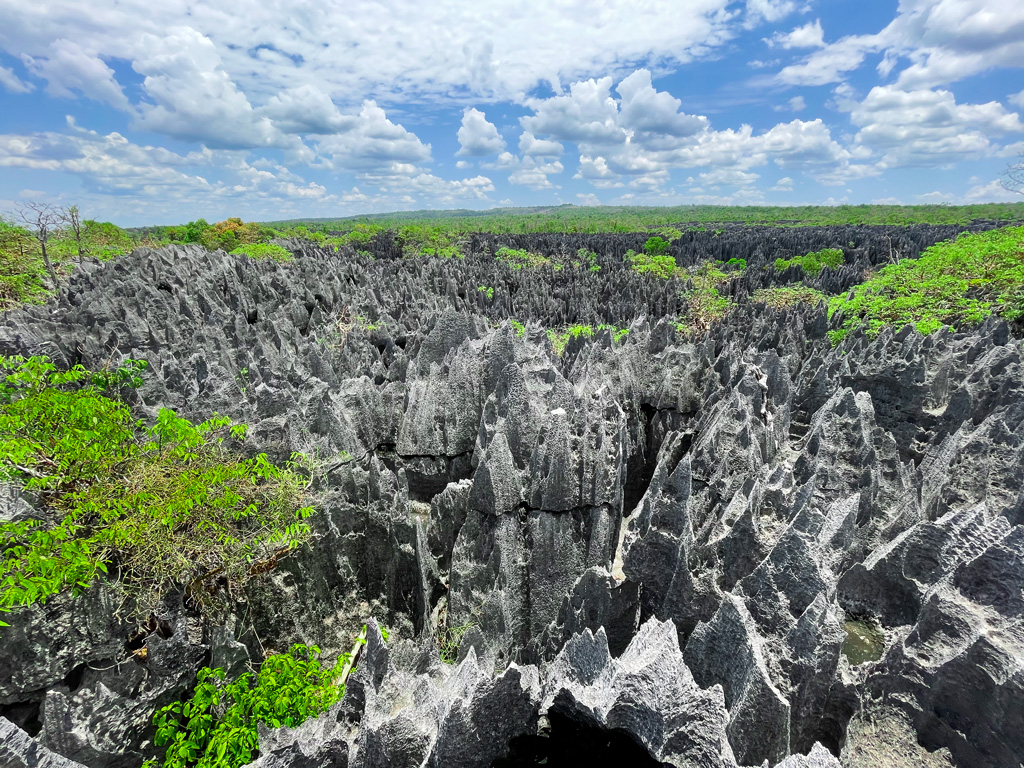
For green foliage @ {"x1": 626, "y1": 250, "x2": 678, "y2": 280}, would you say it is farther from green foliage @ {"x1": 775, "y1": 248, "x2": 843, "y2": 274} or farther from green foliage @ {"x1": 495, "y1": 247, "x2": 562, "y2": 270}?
green foliage @ {"x1": 775, "y1": 248, "x2": 843, "y2": 274}

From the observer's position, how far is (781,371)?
35.6ft

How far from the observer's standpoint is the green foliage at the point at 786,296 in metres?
29.1

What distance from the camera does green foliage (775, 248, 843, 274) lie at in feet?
140

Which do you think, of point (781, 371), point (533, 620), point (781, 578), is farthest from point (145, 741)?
point (781, 371)

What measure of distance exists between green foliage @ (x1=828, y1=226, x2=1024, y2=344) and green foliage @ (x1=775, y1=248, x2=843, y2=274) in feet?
82.7

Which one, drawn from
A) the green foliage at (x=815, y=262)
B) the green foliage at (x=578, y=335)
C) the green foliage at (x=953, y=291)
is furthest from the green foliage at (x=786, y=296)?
the green foliage at (x=578, y=335)

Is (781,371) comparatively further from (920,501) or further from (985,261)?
(985,261)

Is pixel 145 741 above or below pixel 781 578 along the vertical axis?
below

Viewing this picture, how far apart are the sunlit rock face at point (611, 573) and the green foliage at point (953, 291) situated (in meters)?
3.25

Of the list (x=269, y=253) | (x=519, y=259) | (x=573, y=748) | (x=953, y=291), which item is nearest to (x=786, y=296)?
(x=953, y=291)

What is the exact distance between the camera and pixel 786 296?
3138cm

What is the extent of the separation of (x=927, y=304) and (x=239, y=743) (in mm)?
20907

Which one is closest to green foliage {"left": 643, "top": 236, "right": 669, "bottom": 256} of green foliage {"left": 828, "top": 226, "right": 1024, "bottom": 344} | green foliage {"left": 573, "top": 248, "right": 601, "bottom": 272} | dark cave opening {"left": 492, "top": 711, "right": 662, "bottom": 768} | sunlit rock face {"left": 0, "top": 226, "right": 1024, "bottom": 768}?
green foliage {"left": 573, "top": 248, "right": 601, "bottom": 272}

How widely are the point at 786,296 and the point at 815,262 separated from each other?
16.1 m
